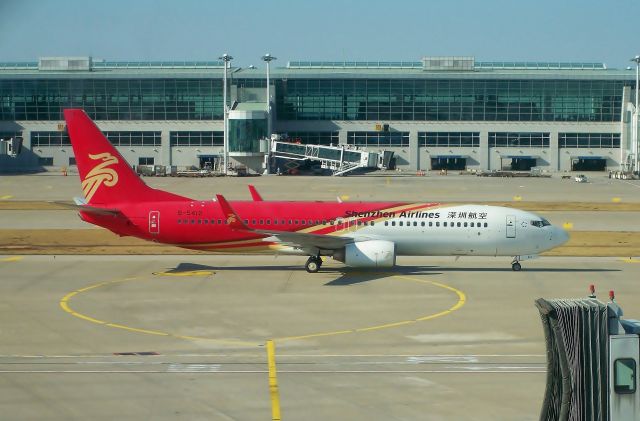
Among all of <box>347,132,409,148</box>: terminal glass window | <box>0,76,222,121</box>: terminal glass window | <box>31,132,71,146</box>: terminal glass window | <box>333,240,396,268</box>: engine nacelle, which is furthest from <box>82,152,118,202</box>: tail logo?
<box>347,132,409,148</box>: terminal glass window

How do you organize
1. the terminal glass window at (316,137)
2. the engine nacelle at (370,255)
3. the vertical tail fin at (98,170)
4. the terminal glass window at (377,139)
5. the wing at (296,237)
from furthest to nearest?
the terminal glass window at (316,137) < the terminal glass window at (377,139) < the vertical tail fin at (98,170) < the engine nacelle at (370,255) < the wing at (296,237)

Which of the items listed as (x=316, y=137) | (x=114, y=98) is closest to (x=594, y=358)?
(x=316, y=137)

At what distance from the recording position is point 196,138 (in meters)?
155

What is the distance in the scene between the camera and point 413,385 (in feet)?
91.8

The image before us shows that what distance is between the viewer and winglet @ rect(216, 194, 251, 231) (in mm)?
48000

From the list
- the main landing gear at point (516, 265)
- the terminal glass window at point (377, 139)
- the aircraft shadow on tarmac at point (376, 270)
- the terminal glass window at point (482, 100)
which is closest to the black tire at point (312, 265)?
the aircraft shadow on tarmac at point (376, 270)

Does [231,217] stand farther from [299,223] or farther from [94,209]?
[94,209]

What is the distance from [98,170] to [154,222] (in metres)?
4.65

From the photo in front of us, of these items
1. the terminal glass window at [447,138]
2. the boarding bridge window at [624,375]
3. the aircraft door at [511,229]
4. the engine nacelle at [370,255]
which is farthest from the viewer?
the terminal glass window at [447,138]

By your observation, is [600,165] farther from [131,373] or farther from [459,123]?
[131,373]

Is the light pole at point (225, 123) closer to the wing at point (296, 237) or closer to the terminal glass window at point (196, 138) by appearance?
the terminal glass window at point (196, 138)

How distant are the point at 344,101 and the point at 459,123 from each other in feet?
68.0

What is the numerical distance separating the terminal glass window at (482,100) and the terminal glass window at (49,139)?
4872 cm

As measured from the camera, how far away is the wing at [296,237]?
48.2 m
